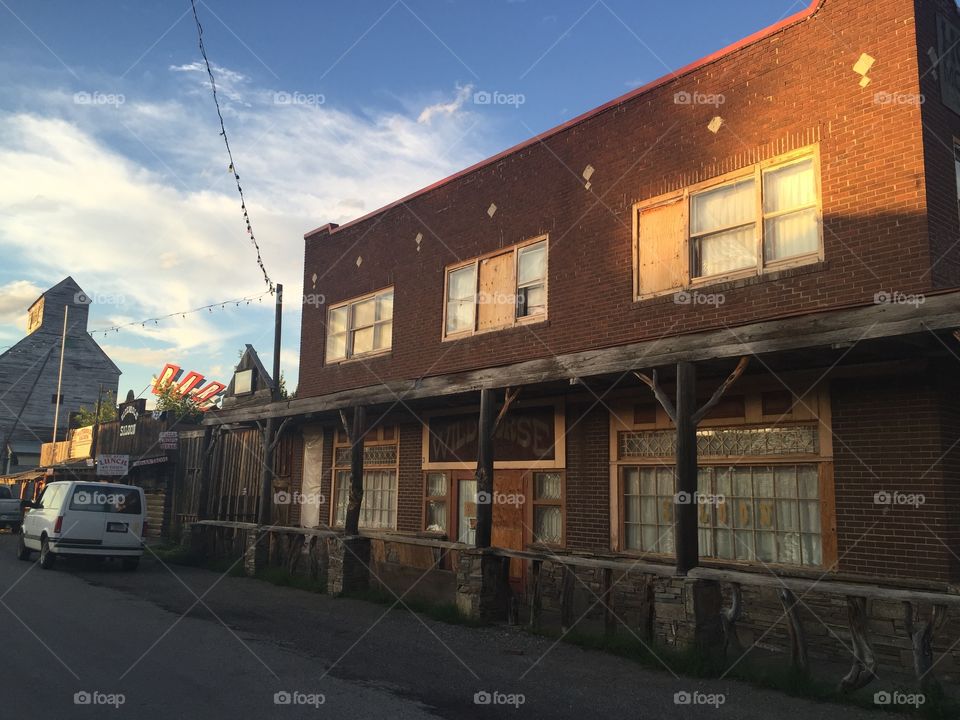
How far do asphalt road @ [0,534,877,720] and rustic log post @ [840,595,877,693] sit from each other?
372 millimetres

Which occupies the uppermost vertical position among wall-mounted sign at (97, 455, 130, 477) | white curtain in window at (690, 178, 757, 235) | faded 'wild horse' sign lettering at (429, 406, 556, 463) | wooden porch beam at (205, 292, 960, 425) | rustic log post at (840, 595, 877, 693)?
white curtain in window at (690, 178, 757, 235)

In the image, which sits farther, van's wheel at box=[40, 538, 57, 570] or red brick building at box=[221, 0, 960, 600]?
van's wheel at box=[40, 538, 57, 570]

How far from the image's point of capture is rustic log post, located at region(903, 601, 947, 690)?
6.76m

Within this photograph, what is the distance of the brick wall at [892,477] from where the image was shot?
27.4 feet

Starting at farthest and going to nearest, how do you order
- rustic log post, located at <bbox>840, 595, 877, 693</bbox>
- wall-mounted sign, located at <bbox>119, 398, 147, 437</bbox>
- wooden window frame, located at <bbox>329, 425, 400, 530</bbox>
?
wall-mounted sign, located at <bbox>119, 398, 147, 437</bbox> < wooden window frame, located at <bbox>329, 425, 400, 530</bbox> < rustic log post, located at <bbox>840, 595, 877, 693</bbox>

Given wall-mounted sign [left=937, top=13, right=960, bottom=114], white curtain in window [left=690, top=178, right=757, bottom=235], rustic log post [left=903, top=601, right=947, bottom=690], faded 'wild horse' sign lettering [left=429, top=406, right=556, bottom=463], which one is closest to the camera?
rustic log post [left=903, top=601, right=947, bottom=690]

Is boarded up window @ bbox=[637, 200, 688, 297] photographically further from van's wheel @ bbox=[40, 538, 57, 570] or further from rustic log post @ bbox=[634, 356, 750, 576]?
van's wheel @ bbox=[40, 538, 57, 570]

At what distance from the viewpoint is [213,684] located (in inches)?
274

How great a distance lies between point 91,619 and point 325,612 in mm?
3108

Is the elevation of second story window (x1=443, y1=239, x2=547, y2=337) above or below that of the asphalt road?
above

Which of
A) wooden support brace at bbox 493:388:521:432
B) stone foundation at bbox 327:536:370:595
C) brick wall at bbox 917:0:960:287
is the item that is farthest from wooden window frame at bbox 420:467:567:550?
brick wall at bbox 917:0:960:287

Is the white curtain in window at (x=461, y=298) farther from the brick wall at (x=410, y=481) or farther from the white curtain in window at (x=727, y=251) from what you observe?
the white curtain in window at (x=727, y=251)

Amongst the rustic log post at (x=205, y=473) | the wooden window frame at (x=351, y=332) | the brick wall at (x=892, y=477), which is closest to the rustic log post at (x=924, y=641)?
the brick wall at (x=892, y=477)

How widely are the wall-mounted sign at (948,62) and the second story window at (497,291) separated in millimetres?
5987
